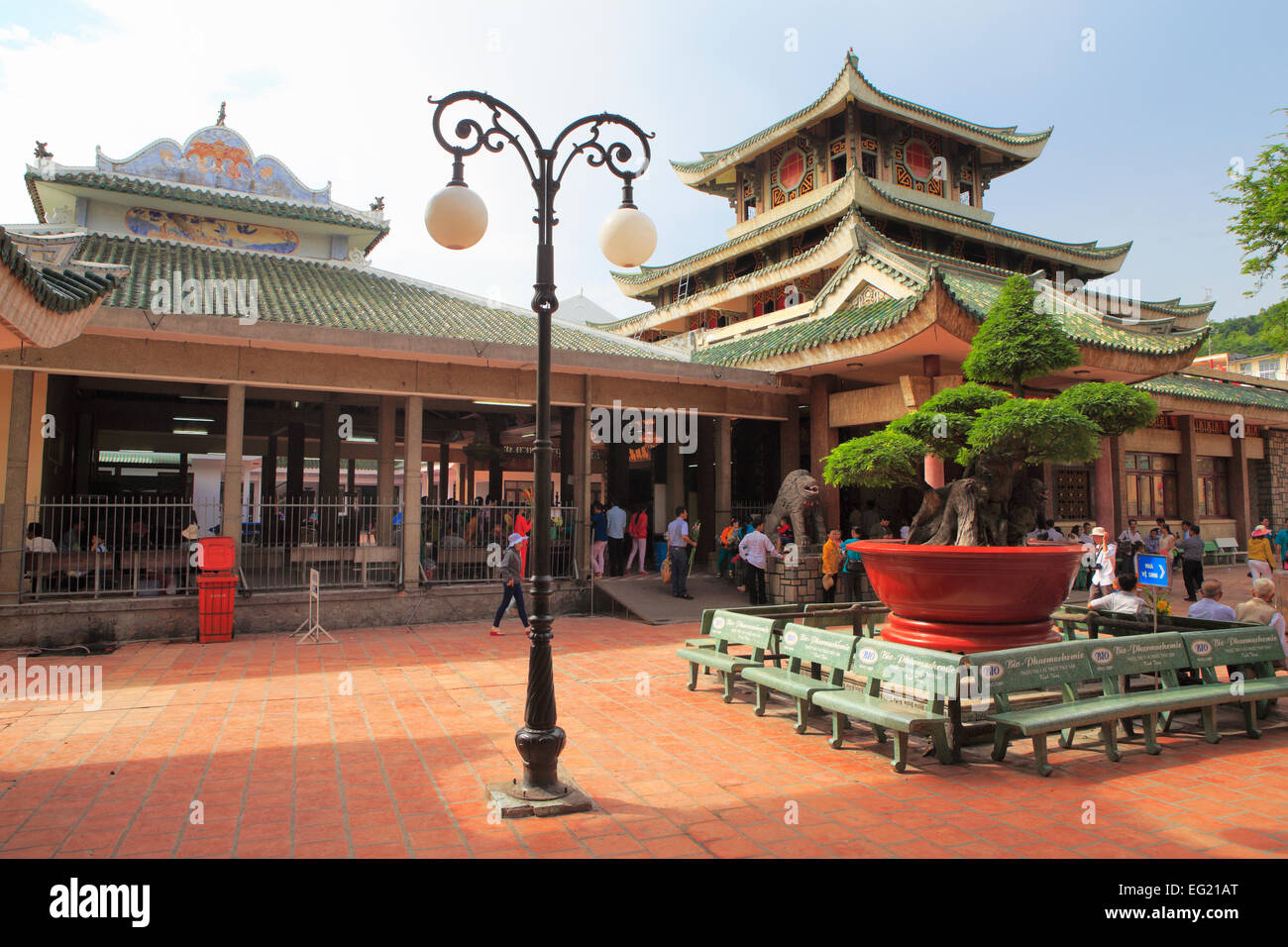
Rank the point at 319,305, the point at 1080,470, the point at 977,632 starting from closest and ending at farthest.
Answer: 1. the point at 977,632
2. the point at 319,305
3. the point at 1080,470

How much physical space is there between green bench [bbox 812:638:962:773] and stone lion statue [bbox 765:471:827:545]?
8114 mm

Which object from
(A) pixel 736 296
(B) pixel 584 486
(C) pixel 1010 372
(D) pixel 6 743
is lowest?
(D) pixel 6 743

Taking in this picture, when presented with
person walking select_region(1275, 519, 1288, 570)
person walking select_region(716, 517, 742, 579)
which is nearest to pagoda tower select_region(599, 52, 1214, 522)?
person walking select_region(716, 517, 742, 579)

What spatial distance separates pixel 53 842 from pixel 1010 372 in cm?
820

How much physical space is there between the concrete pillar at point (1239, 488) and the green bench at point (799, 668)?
22.1 meters

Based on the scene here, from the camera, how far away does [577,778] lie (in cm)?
511

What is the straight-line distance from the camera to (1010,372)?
7.73 metres

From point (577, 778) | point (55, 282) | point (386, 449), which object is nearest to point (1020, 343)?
point (577, 778)

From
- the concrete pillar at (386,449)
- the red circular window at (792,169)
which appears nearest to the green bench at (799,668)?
the concrete pillar at (386,449)

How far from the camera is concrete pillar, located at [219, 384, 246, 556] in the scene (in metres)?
11.6

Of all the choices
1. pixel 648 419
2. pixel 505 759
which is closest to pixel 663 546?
pixel 648 419

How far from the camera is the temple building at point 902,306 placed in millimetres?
14164

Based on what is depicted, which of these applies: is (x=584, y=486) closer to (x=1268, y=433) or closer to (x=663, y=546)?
(x=663, y=546)

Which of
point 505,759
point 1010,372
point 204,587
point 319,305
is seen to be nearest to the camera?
point 505,759
